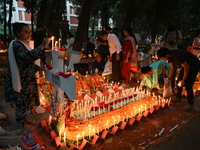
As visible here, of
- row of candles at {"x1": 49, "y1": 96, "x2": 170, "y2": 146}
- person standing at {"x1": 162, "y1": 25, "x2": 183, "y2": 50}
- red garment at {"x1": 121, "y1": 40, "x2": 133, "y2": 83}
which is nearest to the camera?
row of candles at {"x1": 49, "y1": 96, "x2": 170, "y2": 146}

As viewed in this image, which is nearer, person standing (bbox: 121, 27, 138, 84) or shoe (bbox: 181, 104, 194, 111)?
shoe (bbox: 181, 104, 194, 111)

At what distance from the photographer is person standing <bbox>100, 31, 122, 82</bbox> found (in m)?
5.88

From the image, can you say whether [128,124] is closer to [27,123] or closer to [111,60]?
[27,123]

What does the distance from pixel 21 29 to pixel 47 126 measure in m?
1.71

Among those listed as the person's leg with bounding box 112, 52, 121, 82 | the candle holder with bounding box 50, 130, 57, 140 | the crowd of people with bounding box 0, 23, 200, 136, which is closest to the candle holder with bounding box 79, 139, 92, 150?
the candle holder with bounding box 50, 130, 57, 140

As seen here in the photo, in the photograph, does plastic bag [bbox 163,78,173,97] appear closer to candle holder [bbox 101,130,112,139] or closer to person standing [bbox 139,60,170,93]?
person standing [bbox 139,60,170,93]

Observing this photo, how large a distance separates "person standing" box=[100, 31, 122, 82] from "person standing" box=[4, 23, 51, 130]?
10.7ft

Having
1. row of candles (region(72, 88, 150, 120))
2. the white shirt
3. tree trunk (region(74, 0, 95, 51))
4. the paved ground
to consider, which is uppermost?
tree trunk (region(74, 0, 95, 51))

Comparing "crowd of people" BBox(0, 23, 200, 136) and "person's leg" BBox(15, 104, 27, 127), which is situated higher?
"crowd of people" BBox(0, 23, 200, 136)

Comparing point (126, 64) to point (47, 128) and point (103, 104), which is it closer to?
point (103, 104)

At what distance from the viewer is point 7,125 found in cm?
350

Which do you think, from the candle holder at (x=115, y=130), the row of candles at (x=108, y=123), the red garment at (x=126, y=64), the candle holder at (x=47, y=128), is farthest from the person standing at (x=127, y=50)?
the candle holder at (x=47, y=128)

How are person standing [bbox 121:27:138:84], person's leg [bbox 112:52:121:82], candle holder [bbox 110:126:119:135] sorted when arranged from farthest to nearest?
person's leg [bbox 112:52:121:82] < person standing [bbox 121:27:138:84] < candle holder [bbox 110:126:119:135]

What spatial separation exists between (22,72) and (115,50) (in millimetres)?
3581
